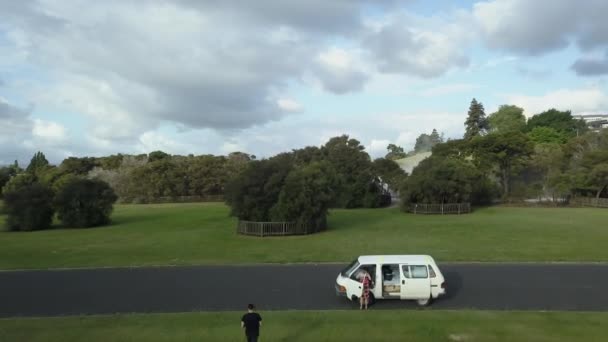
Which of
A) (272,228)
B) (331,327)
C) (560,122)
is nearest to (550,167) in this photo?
(560,122)

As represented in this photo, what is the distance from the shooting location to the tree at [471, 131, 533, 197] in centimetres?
5917

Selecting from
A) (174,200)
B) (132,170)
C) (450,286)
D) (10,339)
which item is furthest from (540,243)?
(132,170)

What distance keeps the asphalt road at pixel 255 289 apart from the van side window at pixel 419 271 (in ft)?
3.46

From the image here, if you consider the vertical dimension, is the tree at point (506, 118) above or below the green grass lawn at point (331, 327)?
above

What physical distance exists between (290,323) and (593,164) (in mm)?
57835

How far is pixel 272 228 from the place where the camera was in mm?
31016

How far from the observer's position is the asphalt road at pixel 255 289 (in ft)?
44.5

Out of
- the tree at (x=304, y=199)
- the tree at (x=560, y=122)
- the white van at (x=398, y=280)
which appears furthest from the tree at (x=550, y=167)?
the white van at (x=398, y=280)

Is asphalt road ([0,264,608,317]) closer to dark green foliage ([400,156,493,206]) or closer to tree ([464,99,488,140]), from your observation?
dark green foliage ([400,156,493,206])

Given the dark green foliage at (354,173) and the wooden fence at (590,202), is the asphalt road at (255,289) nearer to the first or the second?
the dark green foliage at (354,173)

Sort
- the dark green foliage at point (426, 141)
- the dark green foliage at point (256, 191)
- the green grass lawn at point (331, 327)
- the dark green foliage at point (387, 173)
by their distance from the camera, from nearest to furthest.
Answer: the green grass lawn at point (331, 327) < the dark green foliage at point (256, 191) < the dark green foliage at point (387, 173) < the dark green foliage at point (426, 141)

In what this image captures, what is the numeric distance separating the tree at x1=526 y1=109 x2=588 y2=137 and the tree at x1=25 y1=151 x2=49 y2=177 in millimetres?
113739

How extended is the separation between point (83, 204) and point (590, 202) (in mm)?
59795

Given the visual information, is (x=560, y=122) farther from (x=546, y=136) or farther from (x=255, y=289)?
(x=255, y=289)
